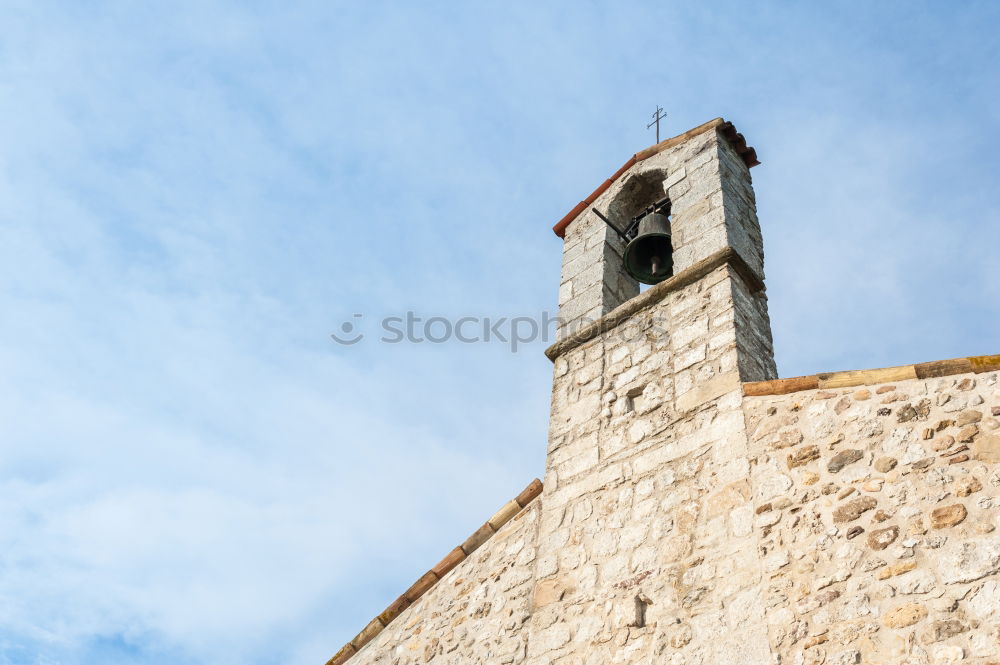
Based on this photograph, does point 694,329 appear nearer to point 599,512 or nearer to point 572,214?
point 599,512

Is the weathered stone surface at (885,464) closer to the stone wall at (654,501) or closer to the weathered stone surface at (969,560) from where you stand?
the weathered stone surface at (969,560)

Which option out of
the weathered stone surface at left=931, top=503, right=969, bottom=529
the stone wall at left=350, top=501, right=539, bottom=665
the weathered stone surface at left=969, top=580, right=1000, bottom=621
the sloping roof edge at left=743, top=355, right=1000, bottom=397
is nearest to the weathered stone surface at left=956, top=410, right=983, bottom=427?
the sloping roof edge at left=743, top=355, right=1000, bottom=397

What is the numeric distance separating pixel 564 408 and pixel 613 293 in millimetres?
1050

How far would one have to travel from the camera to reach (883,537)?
3.12 metres

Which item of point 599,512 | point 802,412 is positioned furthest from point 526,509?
point 802,412

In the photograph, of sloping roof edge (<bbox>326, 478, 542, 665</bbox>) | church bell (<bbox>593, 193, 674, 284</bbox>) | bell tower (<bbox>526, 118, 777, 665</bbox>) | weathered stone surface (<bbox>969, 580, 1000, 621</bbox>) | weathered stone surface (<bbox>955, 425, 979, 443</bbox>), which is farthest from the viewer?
church bell (<bbox>593, 193, 674, 284</bbox>)

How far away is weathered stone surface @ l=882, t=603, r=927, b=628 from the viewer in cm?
287

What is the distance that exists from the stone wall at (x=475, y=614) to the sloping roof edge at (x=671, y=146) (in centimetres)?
258

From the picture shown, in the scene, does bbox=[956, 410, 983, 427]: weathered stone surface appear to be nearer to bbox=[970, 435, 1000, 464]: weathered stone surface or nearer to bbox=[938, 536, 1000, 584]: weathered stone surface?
bbox=[970, 435, 1000, 464]: weathered stone surface

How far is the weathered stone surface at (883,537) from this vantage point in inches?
122

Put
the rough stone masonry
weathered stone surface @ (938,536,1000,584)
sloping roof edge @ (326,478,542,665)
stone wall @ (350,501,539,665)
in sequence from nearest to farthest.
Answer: weathered stone surface @ (938,536,1000,584), the rough stone masonry, stone wall @ (350,501,539,665), sloping roof edge @ (326,478,542,665)

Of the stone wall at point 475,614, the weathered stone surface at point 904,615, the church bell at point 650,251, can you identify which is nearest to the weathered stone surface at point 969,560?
the weathered stone surface at point 904,615

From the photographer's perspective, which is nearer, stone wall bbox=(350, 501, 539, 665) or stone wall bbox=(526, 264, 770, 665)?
stone wall bbox=(526, 264, 770, 665)

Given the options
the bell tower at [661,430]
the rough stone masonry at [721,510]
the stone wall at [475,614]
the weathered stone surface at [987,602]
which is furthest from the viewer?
the stone wall at [475,614]
